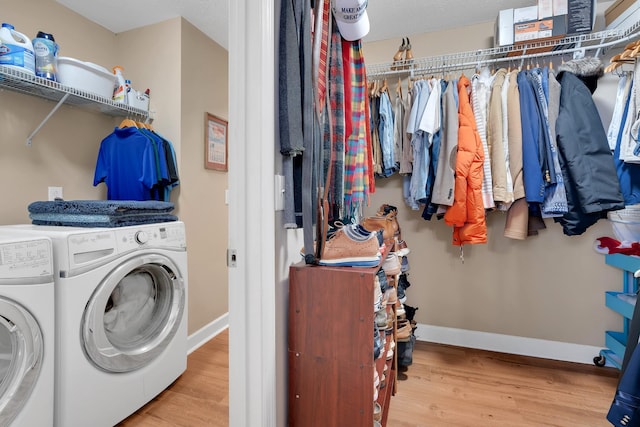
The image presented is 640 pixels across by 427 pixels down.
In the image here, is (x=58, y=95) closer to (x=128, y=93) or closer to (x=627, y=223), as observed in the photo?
(x=128, y=93)

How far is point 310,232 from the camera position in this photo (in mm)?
977

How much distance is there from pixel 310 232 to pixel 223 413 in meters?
1.24

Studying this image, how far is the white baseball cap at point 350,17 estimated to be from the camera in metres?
1.10

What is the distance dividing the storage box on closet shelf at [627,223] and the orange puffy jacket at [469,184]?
912 millimetres

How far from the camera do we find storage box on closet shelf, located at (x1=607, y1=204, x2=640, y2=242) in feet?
5.97

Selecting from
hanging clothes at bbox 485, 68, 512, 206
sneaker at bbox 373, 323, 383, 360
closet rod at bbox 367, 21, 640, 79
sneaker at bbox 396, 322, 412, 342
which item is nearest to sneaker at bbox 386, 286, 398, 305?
sneaker at bbox 373, 323, 383, 360

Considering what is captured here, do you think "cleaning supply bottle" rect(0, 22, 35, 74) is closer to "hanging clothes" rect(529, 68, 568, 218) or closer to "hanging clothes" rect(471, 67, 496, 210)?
"hanging clothes" rect(471, 67, 496, 210)

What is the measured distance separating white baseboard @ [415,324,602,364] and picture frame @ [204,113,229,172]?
2112 millimetres

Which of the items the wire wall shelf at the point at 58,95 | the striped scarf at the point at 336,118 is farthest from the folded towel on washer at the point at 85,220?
the striped scarf at the point at 336,118

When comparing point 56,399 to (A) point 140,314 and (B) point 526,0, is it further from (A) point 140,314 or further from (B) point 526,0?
(B) point 526,0

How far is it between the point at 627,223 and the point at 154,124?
3225 mm

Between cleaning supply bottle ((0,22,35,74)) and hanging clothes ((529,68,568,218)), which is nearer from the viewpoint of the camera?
cleaning supply bottle ((0,22,35,74))

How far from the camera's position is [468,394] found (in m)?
1.67

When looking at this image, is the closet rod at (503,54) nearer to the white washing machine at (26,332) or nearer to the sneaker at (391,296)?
the sneaker at (391,296)
